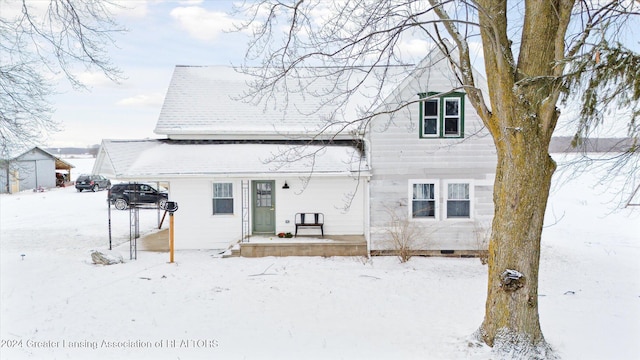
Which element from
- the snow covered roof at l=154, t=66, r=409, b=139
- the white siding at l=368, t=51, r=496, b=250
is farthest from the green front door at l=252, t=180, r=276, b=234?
the white siding at l=368, t=51, r=496, b=250

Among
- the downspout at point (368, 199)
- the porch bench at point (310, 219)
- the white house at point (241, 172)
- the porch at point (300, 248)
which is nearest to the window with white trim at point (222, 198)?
the white house at point (241, 172)

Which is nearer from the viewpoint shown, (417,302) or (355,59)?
(355,59)

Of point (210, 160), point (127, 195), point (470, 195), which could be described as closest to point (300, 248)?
point (210, 160)

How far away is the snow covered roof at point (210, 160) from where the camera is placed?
1314cm

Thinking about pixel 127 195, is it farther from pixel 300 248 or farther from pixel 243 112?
pixel 300 248

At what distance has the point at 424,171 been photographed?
520 inches

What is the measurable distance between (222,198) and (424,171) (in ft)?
22.7

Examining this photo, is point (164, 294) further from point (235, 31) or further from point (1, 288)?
point (235, 31)

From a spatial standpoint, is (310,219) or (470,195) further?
(310,219)

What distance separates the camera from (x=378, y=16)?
22.5 feet

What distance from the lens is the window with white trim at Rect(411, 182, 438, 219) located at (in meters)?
13.2

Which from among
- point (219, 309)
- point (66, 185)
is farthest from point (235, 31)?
point (66, 185)

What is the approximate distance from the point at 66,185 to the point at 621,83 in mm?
46025

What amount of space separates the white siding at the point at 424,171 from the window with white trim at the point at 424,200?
0.20 meters
